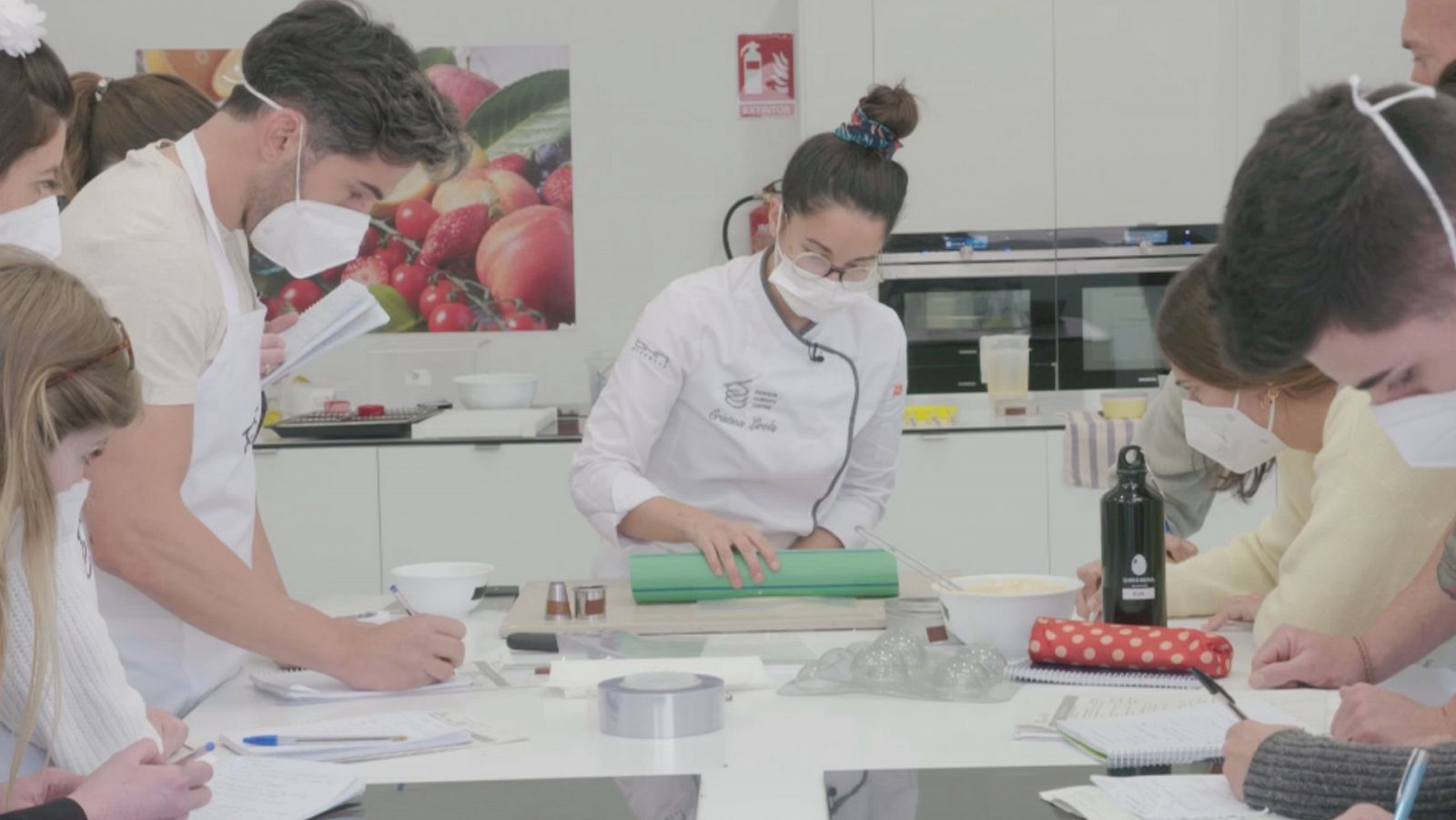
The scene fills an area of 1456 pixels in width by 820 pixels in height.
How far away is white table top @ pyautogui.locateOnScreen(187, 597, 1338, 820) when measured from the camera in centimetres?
144

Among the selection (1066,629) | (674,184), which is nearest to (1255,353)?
(1066,629)

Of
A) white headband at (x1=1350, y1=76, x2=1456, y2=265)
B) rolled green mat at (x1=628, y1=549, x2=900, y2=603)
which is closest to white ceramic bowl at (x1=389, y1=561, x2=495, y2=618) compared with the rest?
rolled green mat at (x1=628, y1=549, x2=900, y2=603)

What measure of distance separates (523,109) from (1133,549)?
3.60 meters

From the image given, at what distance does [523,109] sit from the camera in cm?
511

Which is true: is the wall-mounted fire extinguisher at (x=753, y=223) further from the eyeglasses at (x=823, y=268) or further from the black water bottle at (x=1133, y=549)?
the black water bottle at (x=1133, y=549)

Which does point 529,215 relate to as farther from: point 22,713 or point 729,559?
point 22,713

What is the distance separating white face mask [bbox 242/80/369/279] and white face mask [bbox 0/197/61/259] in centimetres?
27

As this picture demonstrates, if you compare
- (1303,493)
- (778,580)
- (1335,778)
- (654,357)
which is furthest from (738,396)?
(1335,778)

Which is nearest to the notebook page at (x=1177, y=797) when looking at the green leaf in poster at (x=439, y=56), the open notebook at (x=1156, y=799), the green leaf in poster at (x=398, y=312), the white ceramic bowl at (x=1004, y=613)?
the open notebook at (x=1156, y=799)

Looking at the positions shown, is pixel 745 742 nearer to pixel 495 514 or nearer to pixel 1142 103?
pixel 495 514

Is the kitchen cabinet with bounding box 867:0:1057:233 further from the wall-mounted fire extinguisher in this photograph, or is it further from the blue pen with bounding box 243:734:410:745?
the blue pen with bounding box 243:734:410:745

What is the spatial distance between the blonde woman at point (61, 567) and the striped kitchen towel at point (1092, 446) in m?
2.77

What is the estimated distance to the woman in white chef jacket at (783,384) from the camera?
2.39m

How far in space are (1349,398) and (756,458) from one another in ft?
3.03
